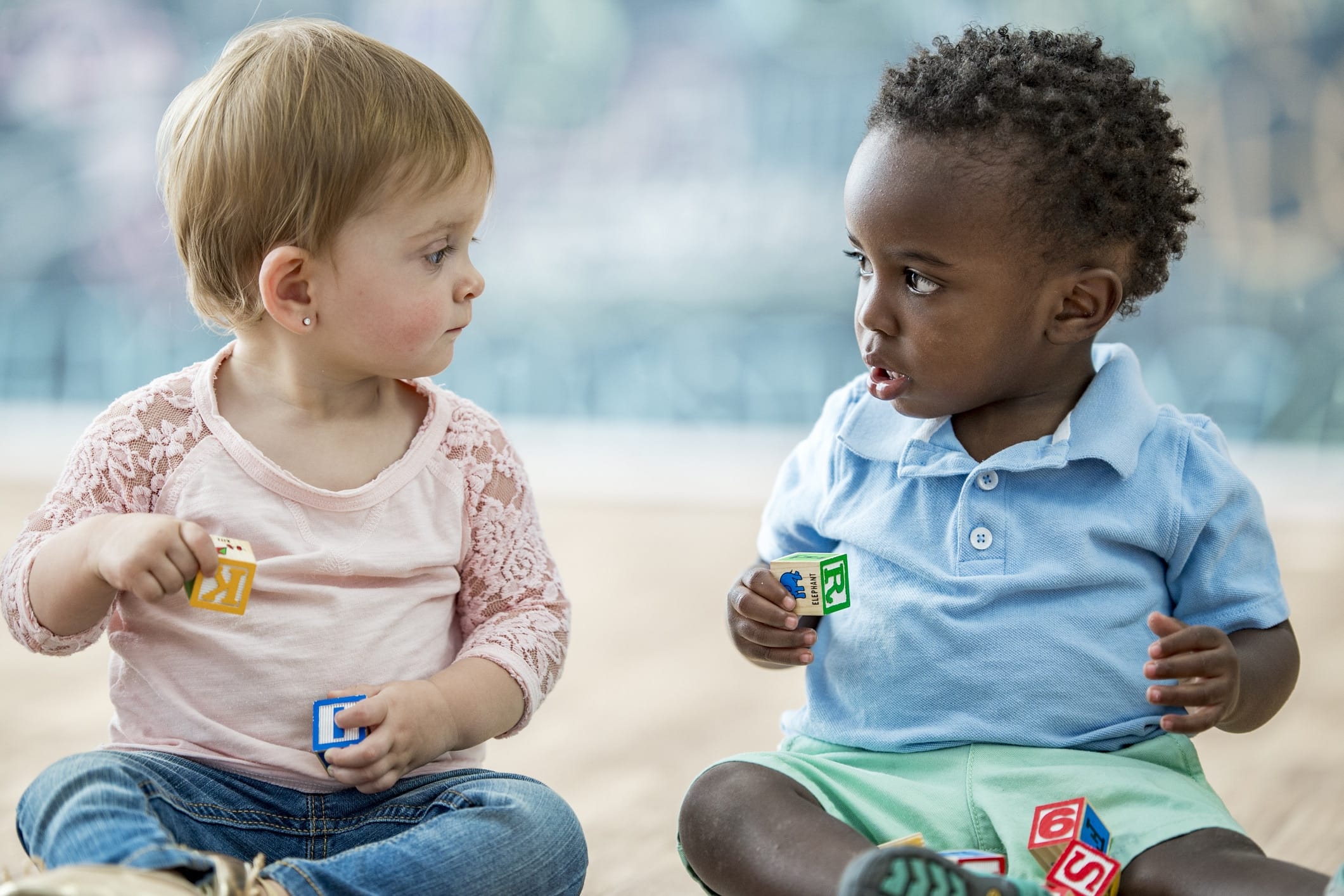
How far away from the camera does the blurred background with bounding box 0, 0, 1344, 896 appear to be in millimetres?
3859

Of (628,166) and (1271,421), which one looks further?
(628,166)

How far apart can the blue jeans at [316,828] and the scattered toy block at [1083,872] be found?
0.39 m

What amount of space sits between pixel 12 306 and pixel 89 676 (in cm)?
294

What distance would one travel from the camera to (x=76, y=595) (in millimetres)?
1113

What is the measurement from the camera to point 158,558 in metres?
1.06

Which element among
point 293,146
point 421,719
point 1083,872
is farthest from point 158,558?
point 1083,872

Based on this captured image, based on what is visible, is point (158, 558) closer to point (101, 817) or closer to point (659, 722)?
point (101, 817)

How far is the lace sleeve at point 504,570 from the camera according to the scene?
1.29 metres

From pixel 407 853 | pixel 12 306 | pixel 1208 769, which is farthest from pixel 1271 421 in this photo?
pixel 12 306

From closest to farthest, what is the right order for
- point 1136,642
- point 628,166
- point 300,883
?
point 300,883
point 1136,642
point 628,166

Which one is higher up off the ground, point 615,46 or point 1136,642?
point 615,46

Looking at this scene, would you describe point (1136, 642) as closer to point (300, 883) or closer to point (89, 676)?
point (300, 883)

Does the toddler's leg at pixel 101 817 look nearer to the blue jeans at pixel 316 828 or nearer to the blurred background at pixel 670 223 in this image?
the blue jeans at pixel 316 828

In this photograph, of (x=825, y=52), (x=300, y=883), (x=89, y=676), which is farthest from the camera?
(x=825, y=52)
